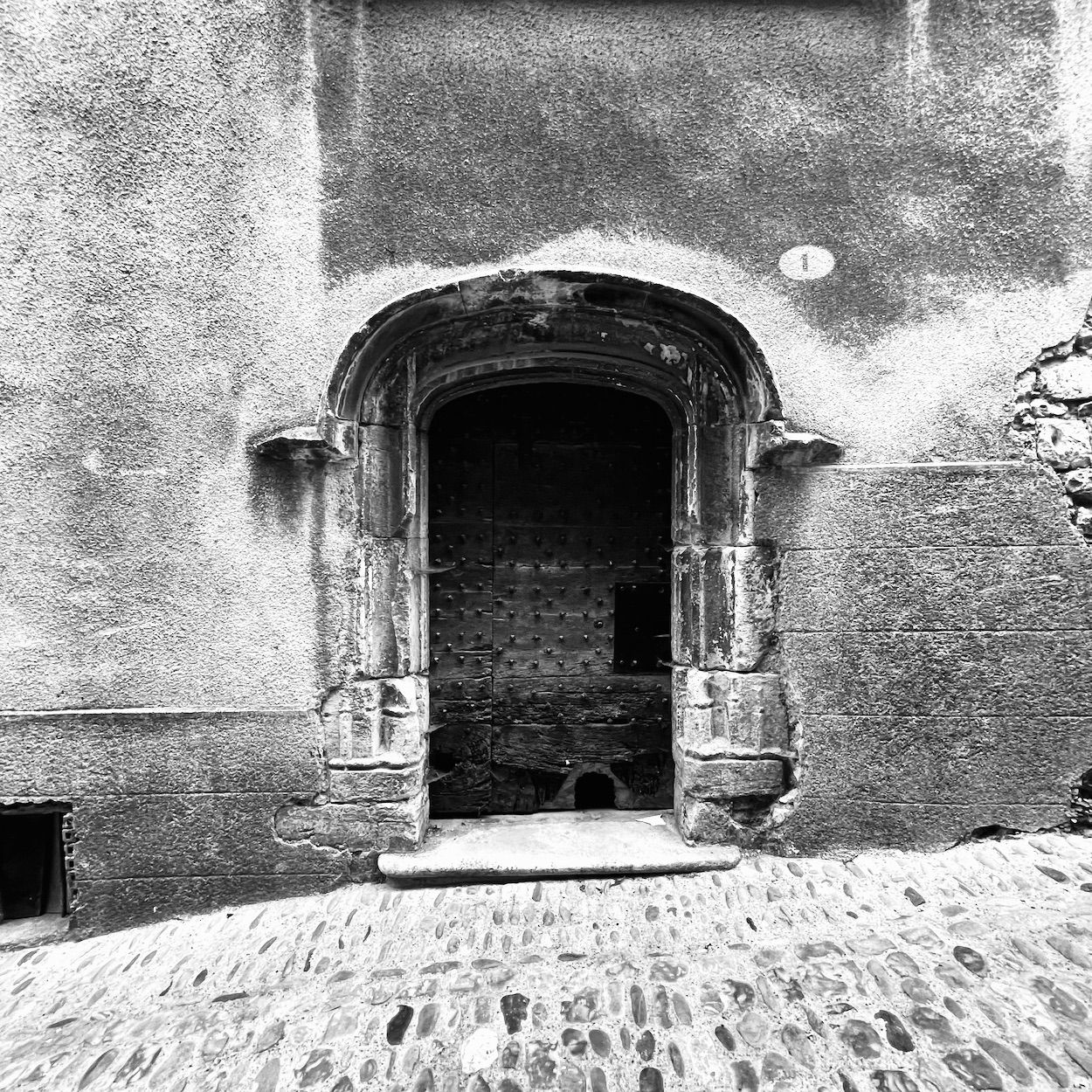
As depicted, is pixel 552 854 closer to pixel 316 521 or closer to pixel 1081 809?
pixel 316 521

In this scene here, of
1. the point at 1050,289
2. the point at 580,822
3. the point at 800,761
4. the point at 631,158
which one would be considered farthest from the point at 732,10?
the point at 580,822

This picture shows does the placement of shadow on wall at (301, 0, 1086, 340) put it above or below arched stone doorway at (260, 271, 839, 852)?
above

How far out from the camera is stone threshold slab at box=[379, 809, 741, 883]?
8.63 feet

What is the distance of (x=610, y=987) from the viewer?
2.12 m

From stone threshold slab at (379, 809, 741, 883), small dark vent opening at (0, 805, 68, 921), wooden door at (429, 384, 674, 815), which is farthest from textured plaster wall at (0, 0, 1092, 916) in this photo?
wooden door at (429, 384, 674, 815)

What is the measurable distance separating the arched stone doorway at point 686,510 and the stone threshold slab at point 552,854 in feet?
0.36

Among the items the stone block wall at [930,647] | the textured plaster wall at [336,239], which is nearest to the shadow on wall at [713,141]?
the textured plaster wall at [336,239]

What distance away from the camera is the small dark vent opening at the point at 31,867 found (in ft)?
8.95

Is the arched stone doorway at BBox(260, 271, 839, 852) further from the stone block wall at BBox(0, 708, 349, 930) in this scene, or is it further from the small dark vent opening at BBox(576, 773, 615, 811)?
the small dark vent opening at BBox(576, 773, 615, 811)

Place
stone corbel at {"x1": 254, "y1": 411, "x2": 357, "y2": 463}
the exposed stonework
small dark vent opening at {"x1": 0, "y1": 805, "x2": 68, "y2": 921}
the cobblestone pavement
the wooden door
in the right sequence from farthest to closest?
the wooden door < small dark vent opening at {"x1": 0, "y1": 805, "x2": 68, "y2": 921} < the exposed stonework < stone corbel at {"x1": 254, "y1": 411, "x2": 357, "y2": 463} < the cobblestone pavement

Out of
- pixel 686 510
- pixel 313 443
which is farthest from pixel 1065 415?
pixel 313 443

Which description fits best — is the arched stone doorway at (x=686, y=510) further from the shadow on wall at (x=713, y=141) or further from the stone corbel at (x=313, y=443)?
the shadow on wall at (x=713, y=141)

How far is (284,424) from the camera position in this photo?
2.61m

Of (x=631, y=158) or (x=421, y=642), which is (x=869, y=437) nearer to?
(x=631, y=158)
